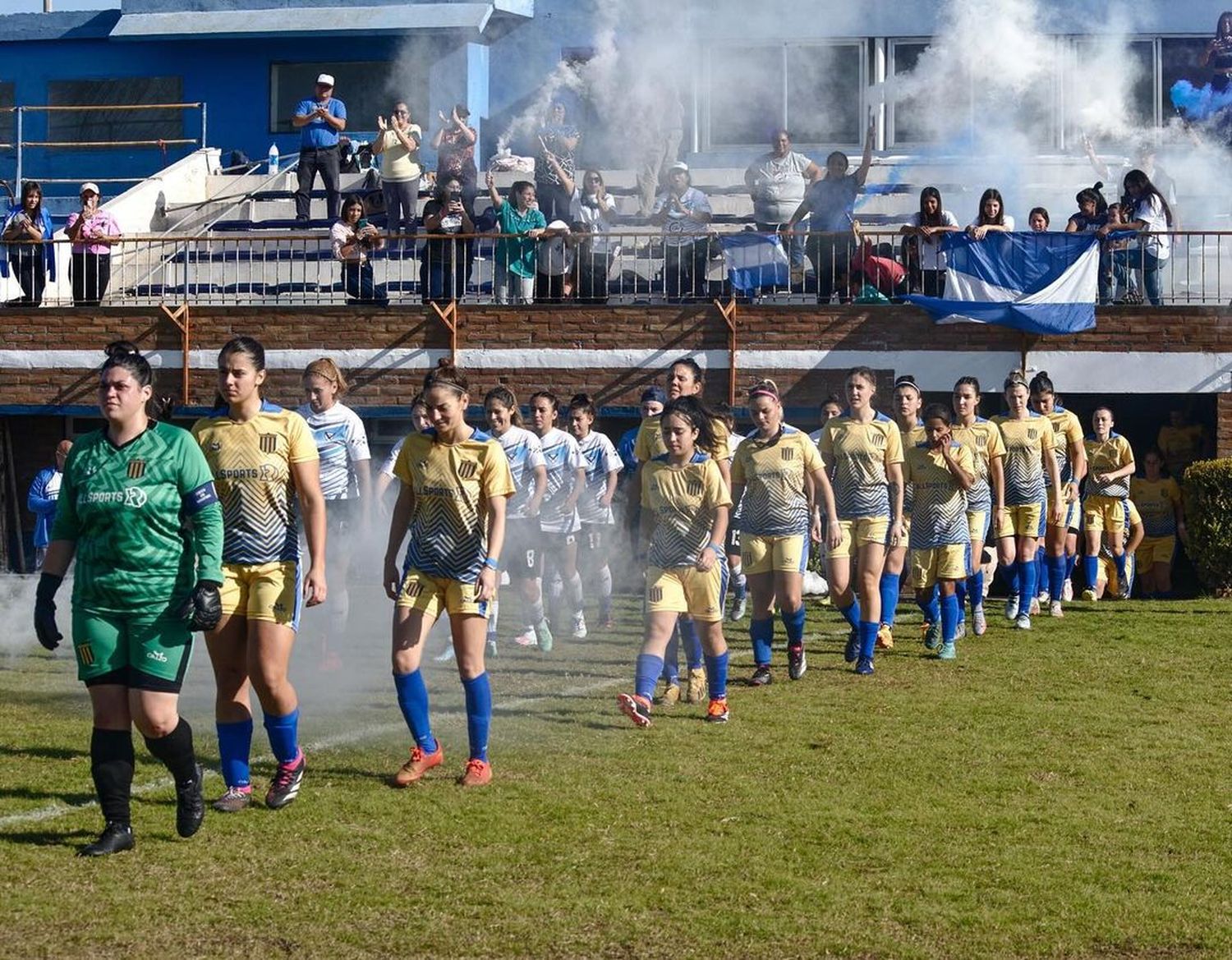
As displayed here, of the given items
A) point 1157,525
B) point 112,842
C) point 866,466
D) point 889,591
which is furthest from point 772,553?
point 1157,525

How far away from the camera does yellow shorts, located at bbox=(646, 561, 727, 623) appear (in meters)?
10.3

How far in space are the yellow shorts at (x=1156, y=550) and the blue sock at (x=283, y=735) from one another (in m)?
12.0

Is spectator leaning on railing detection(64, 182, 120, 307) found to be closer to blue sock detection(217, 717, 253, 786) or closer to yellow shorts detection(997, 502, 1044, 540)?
yellow shorts detection(997, 502, 1044, 540)

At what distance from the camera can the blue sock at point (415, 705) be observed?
28.4ft

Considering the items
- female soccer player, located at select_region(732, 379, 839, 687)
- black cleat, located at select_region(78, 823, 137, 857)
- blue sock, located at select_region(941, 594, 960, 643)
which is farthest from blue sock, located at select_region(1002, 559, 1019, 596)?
black cleat, located at select_region(78, 823, 137, 857)

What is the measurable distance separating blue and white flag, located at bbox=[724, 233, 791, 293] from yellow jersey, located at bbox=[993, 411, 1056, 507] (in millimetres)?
5168

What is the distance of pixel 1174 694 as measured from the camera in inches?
454

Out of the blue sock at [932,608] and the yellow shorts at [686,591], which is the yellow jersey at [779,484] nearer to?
the yellow shorts at [686,591]

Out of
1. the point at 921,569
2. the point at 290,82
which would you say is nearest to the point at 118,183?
the point at 290,82

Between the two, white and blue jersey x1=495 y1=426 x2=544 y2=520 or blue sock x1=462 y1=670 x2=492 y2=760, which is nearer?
blue sock x1=462 y1=670 x2=492 y2=760

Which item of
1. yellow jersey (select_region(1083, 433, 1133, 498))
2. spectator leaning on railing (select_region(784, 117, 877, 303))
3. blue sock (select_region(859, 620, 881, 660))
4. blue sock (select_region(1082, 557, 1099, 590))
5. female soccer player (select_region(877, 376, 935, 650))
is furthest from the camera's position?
spectator leaning on railing (select_region(784, 117, 877, 303))

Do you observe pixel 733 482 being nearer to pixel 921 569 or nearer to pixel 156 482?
pixel 921 569

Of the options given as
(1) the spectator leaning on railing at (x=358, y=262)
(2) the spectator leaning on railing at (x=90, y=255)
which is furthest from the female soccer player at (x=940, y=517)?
(2) the spectator leaning on railing at (x=90, y=255)

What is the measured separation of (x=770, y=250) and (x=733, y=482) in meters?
8.23
